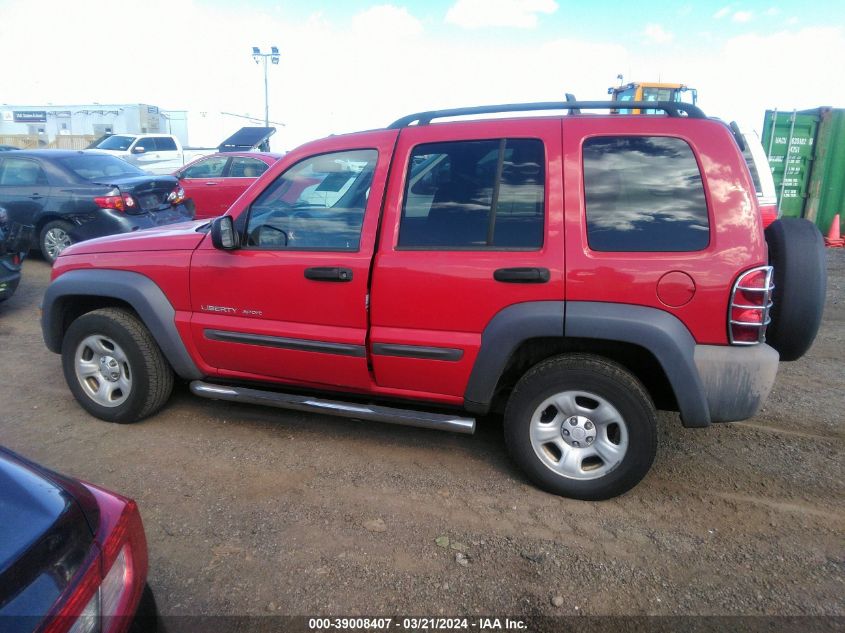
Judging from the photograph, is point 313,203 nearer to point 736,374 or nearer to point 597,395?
point 597,395

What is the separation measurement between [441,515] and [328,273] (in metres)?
1.40

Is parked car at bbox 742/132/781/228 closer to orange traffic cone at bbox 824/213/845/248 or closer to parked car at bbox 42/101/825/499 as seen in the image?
parked car at bbox 42/101/825/499

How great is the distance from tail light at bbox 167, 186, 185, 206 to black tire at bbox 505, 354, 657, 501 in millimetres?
7114

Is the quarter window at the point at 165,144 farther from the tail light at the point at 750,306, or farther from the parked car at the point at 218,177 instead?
the tail light at the point at 750,306

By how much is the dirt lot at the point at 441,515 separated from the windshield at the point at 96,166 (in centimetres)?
496

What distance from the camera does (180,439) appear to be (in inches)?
152

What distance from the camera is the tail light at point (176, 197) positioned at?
28.4 feet

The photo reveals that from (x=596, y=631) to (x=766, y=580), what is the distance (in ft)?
2.74

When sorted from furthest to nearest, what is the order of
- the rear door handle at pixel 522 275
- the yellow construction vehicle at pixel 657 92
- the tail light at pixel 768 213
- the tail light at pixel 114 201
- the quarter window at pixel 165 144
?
the quarter window at pixel 165 144 < the yellow construction vehicle at pixel 657 92 < the tail light at pixel 114 201 < the tail light at pixel 768 213 < the rear door handle at pixel 522 275

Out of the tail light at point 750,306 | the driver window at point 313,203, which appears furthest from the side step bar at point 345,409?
the tail light at point 750,306

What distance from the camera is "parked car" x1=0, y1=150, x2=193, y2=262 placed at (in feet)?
26.2

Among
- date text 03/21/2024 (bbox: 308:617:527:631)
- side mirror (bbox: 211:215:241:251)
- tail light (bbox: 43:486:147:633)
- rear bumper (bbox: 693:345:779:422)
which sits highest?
side mirror (bbox: 211:215:241:251)

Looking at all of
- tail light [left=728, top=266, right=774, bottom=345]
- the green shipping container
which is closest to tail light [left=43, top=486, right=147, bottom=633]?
tail light [left=728, top=266, right=774, bottom=345]

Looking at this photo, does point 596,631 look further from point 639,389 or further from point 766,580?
point 639,389
